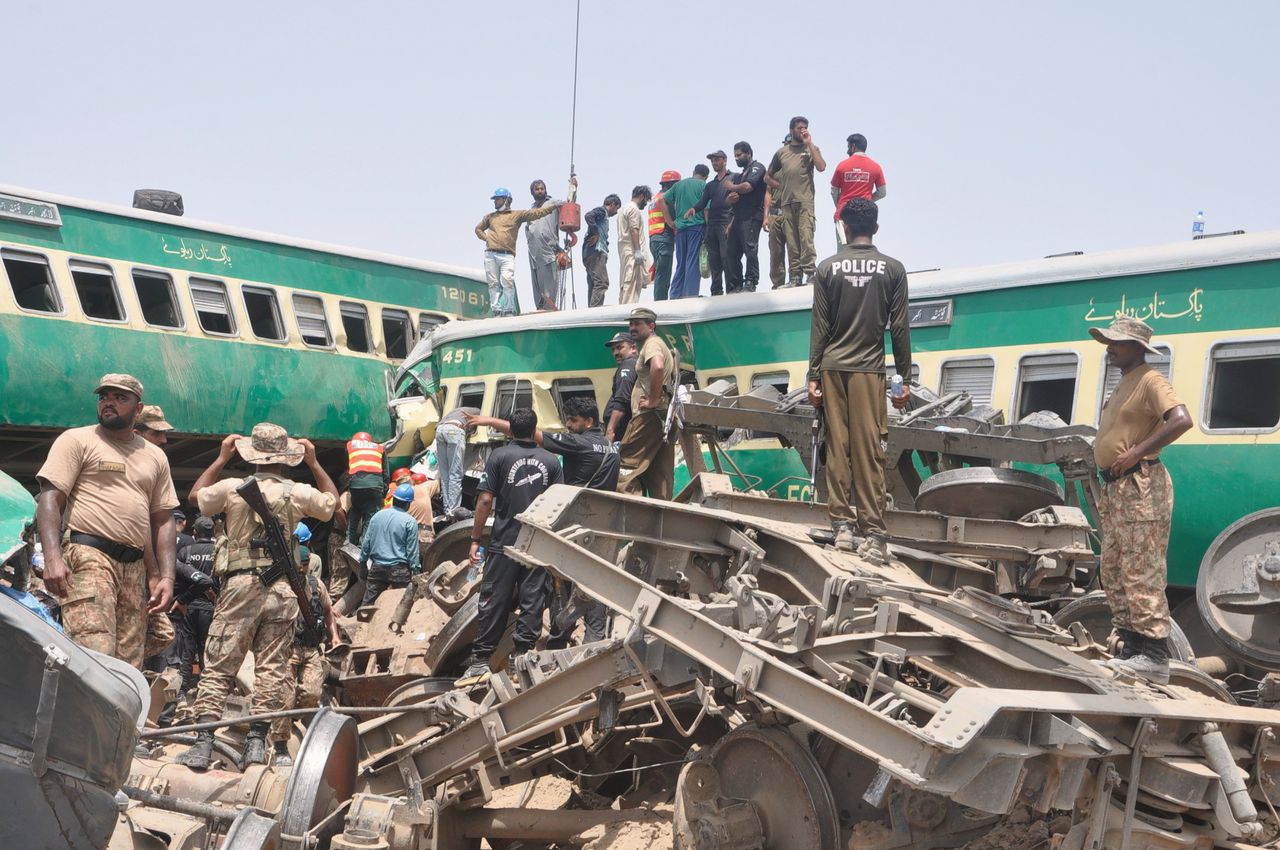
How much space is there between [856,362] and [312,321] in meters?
12.5

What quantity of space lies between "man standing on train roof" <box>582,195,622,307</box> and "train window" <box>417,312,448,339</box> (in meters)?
3.37

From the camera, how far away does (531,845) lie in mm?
7426

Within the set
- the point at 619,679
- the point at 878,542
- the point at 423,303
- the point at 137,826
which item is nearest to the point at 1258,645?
the point at 878,542

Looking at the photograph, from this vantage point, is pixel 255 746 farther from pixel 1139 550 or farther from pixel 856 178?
pixel 856 178

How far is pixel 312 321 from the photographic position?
18281 mm

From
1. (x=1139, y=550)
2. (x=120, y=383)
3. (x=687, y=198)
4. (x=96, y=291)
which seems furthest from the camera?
(x=96, y=291)

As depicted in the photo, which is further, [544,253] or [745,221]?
[544,253]

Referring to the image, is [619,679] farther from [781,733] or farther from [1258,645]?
[1258,645]

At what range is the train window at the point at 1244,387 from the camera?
9656mm

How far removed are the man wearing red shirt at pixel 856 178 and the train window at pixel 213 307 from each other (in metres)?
8.28

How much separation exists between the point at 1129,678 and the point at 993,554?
189 centimetres

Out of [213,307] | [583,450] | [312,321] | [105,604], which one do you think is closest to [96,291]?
[213,307]

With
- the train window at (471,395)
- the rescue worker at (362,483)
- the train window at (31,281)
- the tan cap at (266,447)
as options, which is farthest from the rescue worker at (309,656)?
the train window at (31,281)

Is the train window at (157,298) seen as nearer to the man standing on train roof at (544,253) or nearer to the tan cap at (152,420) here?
the man standing on train roof at (544,253)
